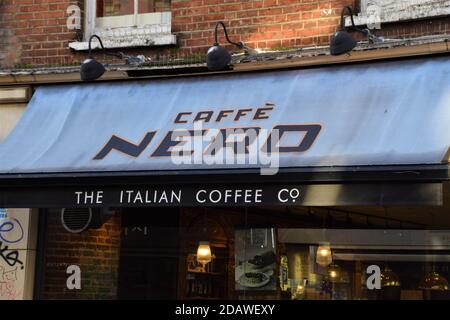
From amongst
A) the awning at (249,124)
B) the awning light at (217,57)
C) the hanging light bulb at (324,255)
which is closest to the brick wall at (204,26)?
the awning at (249,124)

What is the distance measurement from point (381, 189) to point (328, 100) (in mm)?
1241

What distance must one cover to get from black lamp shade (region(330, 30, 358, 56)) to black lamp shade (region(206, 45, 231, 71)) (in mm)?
1031

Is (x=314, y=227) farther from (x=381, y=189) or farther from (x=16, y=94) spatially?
(x=16, y=94)

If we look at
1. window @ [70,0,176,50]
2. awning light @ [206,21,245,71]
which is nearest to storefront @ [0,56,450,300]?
awning light @ [206,21,245,71]

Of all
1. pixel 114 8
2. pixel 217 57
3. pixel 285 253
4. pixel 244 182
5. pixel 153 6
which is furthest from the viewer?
pixel 114 8

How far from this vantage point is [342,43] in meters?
7.09

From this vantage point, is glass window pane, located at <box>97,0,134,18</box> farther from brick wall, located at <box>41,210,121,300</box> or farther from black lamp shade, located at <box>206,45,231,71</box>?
brick wall, located at <box>41,210,121,300</box>

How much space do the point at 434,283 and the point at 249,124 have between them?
2.14 m

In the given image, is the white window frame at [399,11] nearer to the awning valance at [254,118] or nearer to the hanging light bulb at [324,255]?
the awning valance at [254,118]

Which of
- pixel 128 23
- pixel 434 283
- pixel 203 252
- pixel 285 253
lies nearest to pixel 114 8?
pixel 128 23

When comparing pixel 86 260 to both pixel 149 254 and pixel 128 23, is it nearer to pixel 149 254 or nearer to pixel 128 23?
pixel 149 254

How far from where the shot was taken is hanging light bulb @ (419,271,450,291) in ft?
23.5

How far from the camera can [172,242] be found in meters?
8.23

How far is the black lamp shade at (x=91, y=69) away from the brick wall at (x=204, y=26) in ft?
1.97
